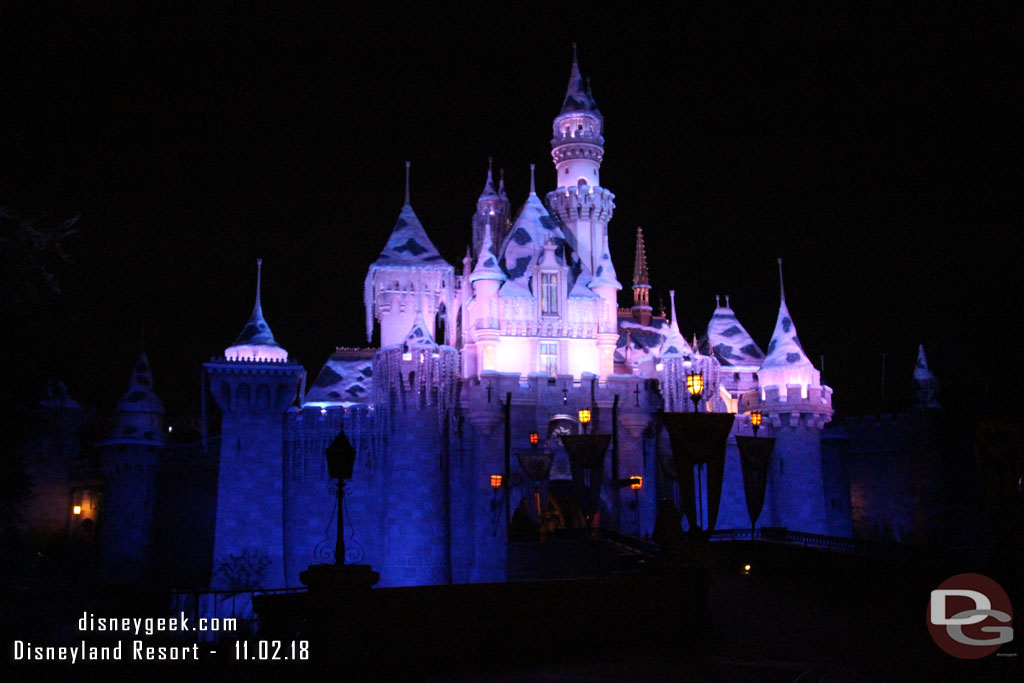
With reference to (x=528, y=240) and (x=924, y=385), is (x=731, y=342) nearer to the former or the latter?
(x=924, y=385)

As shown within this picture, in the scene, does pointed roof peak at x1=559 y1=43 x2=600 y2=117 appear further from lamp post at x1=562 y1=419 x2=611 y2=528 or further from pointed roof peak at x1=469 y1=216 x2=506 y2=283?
lamp post at x1=562 y1=419 x2=611 y2=528

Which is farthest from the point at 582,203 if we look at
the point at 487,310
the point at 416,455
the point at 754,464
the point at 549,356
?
the point at 754,464

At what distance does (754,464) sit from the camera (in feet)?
108

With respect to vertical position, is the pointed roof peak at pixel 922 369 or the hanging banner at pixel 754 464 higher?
the pointed roof peak at pixel 922 369

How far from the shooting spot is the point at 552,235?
46.1 metres

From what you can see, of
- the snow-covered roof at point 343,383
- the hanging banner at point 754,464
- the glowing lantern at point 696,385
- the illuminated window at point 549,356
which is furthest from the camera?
the snow-covered roof at point 343,383

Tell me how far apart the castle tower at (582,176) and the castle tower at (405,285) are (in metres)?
6.78

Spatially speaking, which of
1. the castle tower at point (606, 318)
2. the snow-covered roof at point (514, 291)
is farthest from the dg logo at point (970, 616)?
the snow-covered roof at point (514, 291)

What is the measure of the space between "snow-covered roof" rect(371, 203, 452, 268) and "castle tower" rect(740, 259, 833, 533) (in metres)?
15.9

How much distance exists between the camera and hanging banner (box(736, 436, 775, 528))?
32.8 meters

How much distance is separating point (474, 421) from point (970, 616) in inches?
988

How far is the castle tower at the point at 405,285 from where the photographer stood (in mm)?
46344

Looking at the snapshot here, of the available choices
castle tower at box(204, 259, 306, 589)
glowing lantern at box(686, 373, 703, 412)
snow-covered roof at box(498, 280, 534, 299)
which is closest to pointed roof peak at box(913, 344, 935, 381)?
snow-covered roof at box(498, 280, 534, 299)

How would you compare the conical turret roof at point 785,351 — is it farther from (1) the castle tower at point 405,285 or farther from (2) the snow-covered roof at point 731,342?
(1) the castle tower at point 405,285
